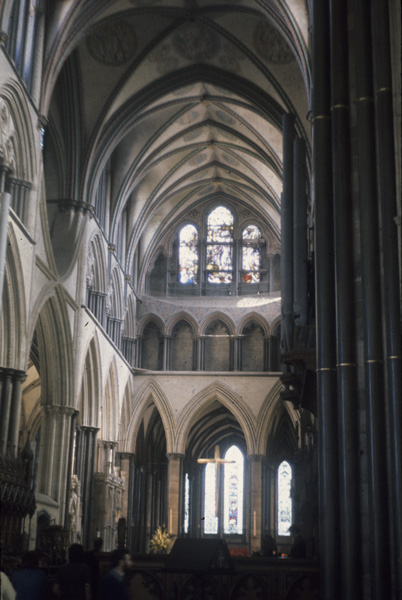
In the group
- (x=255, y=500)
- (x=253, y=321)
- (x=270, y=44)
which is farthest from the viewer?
(x=253, y=321)

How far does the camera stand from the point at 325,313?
10.2 metres

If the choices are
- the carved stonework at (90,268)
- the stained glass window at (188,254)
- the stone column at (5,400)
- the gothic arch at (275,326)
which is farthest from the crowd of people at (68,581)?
the stained glass window at (188,254)

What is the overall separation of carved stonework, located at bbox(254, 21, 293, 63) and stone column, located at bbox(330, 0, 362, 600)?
10278 mm

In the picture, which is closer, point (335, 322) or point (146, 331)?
point (335, 322)

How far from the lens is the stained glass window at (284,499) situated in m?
32.3

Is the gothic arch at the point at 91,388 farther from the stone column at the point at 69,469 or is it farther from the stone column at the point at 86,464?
the stone column at the point at 69,469

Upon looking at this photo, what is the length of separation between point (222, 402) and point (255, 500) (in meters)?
3.57

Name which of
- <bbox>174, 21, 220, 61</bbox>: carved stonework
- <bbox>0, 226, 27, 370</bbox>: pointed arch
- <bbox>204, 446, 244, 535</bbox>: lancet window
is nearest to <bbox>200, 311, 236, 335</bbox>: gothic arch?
<bbox>204, 446, 244, 535</bbox>: lancet window

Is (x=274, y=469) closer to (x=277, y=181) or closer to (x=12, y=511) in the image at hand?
(x=277, y=181)

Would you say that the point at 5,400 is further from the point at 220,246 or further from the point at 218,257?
the point at 220,246

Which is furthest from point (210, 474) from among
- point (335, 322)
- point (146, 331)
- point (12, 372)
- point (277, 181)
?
point (335, 322)

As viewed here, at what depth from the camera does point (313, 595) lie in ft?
37.4

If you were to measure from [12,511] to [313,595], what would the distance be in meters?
4.51

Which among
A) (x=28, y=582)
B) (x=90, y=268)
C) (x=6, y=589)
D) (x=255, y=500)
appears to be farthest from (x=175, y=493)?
(x=6, y=589)
